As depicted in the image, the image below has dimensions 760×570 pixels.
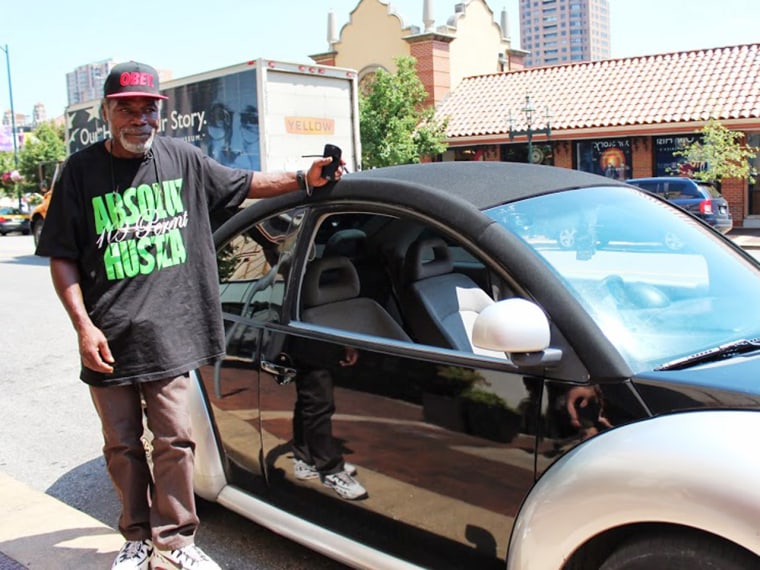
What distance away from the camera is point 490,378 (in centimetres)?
234

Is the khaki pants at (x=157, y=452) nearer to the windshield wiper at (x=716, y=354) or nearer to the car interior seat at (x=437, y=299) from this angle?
the car interior seat at (x=437, y=299)

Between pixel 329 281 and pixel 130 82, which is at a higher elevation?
pixel 130 82

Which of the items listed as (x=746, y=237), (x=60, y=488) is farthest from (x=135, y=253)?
(x=746, y=237)

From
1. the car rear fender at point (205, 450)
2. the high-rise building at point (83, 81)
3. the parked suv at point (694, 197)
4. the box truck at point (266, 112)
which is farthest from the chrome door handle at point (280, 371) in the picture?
the high-rise building at point (83, 81)

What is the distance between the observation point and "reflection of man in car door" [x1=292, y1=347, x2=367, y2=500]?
2775mm

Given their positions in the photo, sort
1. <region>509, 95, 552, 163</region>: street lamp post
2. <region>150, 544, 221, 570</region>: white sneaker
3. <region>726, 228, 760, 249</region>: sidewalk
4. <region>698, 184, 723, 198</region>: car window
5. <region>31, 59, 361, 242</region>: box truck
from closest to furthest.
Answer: <region>150, 544, 221, 570</region>: white sneaker → <region>31, 59, 361, 242</region>: box truck → <region>698, 184, 723, 198</region>: car window → <region>726, 228, 760, 249</region>: sidewalk → <region>509, 95, 552, 163</region>: street lamp post

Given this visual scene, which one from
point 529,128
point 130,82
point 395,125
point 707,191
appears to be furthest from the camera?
point 395,125

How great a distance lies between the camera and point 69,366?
738cm

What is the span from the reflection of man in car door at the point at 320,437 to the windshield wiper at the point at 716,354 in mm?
1058

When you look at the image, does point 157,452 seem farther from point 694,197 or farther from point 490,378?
point 694,197

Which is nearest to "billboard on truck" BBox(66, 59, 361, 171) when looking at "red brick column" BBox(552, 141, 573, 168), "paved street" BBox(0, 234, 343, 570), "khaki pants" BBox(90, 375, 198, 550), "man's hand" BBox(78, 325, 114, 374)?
"paved street" BBox(0, 234, 343, 570)

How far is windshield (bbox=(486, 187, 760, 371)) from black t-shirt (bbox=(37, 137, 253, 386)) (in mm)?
1136

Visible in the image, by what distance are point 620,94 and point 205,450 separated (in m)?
23.4

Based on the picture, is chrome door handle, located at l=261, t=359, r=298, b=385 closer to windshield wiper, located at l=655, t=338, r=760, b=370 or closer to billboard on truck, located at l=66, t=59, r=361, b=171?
windshield wiper, located at l=655, t=338, r=760, b=370
